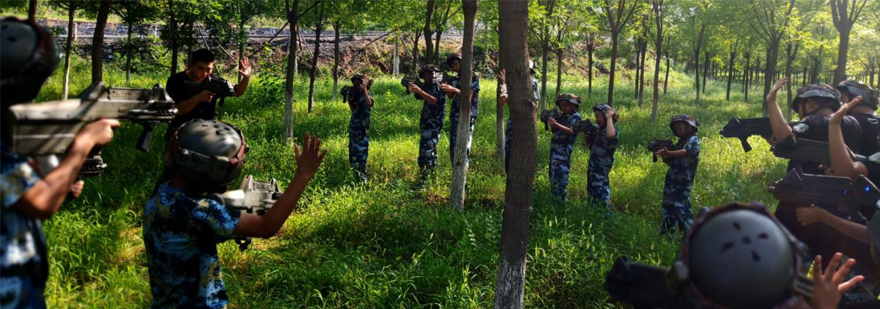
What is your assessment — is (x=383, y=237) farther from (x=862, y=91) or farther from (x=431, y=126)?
(x=862, y=91)

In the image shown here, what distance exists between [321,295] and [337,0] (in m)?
7.84

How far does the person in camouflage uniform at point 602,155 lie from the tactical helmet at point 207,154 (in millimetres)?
5065

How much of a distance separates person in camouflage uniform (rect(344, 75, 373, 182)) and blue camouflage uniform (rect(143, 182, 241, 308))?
4.99m

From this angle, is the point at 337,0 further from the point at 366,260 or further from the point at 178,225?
the point at 178,225

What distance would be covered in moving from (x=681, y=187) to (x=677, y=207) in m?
0.23

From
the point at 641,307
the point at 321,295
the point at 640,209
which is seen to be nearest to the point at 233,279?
the point at 321,295

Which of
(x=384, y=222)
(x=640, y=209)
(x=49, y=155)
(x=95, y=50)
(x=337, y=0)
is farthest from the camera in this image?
(x=337, y=0)

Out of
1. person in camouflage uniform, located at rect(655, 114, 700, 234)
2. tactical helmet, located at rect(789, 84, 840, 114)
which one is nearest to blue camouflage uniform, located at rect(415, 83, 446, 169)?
person in camouflage uniform, located at rect(655, 114, 700, 234)

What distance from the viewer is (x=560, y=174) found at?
6.98 m

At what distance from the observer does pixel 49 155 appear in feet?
6.11

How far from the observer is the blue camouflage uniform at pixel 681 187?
19.5 ft

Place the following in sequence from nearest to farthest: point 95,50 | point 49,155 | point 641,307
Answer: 1. point 49,155
2. point 641,307
3. point 95,50

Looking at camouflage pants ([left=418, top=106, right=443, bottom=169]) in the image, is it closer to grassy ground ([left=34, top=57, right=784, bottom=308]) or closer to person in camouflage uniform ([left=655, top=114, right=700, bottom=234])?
grassy ground ([left=34, top=57, right=784, bottom=308])

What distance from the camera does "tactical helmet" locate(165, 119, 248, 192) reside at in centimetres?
226
